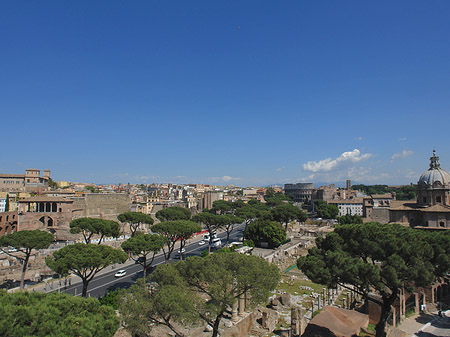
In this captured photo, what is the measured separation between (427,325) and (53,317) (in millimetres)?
21535

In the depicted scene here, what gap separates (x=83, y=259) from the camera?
2005 centimetres

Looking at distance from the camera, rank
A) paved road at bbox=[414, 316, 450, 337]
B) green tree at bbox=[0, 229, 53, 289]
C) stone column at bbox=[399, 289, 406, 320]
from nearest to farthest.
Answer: paved road at bbox=[414, 316, 450, 337]
stone column at bbox=[399, 289, 406, 320]
green tree at bbox=[0, 229, 53, 289]

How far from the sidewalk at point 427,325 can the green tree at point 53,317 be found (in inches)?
707

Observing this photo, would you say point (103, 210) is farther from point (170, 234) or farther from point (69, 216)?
point (170, 234)

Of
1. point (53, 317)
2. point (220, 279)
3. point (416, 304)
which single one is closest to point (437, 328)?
point (416, 304)

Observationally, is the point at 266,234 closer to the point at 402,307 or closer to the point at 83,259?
the point at 402,307

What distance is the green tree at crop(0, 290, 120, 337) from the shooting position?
9.04 m

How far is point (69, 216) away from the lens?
2028 inches

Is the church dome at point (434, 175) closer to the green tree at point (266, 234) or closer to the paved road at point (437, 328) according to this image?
the green tree at point (266, 234)

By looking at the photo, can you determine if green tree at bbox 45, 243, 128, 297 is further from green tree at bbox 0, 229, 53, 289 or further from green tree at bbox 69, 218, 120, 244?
green tree at bbox 69, 218, 120, 244

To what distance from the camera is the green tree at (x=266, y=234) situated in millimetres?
42094

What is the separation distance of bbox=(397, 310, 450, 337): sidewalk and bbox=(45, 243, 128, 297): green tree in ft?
66.2

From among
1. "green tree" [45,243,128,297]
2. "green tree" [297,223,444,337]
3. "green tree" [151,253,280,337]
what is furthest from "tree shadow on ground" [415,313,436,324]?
"green tree" [45,243,128,297]

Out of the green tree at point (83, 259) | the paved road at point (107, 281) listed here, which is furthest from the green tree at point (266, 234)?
the green tree at point (83, 259)
